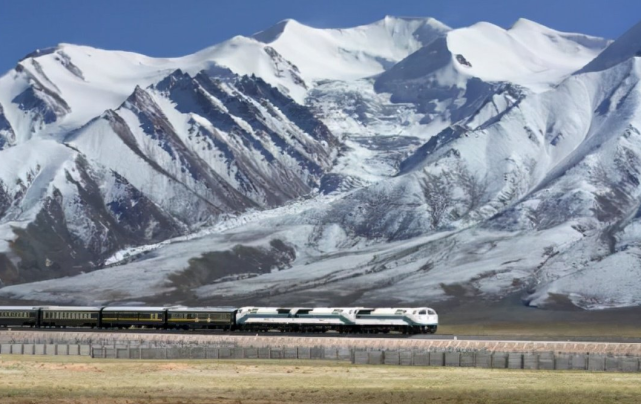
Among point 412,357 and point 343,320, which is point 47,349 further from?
point 343,320

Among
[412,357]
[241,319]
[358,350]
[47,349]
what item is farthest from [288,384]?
[241,319]

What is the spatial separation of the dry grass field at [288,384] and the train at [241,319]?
56.2m

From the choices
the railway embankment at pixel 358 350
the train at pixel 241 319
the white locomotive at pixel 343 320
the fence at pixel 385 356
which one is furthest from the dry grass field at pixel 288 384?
the train at pixel 241 319

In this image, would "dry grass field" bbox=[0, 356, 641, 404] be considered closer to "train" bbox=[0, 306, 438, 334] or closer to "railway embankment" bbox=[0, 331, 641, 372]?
"railway embankment" bbox=[0, 331, 641, 372]

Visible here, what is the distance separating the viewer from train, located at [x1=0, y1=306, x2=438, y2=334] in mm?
175875

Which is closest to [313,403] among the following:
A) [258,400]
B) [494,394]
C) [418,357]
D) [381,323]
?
[258,400]

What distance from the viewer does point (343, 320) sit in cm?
17800

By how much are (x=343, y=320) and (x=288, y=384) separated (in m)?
80.9

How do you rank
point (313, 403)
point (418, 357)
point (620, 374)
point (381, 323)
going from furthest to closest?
point (381, 323) < point (418, 357) < point (620, 374) < point (313, 403)

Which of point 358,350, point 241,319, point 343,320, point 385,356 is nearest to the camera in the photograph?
point 385,356

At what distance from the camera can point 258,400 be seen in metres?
86.7

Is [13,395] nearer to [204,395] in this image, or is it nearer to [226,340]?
[204,395]

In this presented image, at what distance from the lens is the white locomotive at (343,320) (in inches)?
6880

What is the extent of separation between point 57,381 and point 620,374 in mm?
47307
